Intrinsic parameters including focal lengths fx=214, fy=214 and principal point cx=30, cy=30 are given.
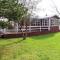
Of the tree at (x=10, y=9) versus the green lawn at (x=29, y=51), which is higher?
the tree at (x=10, y=9)

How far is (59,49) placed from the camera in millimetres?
21250

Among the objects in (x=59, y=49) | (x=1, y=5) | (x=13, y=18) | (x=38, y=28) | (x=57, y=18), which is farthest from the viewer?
(x=57, y=18)

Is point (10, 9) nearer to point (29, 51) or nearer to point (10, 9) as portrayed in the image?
point (10, 9)

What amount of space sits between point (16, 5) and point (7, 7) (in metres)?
1.29

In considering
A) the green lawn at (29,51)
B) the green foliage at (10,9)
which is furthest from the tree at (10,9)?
the green lawn at (29,51)

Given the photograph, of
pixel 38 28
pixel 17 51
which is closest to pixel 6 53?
pixel 17 51

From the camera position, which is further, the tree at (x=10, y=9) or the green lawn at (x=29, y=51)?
the green lawn at (x=29, y=51)

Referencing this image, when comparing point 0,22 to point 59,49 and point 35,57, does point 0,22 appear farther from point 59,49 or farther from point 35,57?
point 59,49

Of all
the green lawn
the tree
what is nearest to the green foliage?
the tree

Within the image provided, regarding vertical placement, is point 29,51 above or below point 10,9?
below

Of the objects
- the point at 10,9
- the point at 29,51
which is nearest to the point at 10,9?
the point at 10,9

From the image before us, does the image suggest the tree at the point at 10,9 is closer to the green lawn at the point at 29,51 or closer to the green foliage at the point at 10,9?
the green foliage at the point at 10,9

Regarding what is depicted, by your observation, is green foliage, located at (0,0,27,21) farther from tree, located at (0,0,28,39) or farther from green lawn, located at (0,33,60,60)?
green lawn, located at (0,33,60,60)

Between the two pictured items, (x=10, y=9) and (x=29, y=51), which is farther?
(x=29, y=51)
